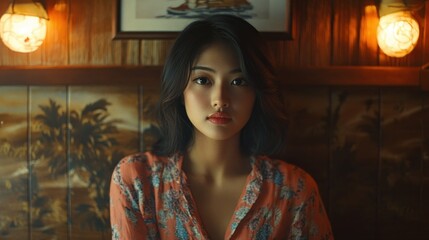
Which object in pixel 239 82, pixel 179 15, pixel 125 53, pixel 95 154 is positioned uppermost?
pixel 179 15

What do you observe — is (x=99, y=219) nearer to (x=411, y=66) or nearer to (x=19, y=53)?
(x=19, y=53)

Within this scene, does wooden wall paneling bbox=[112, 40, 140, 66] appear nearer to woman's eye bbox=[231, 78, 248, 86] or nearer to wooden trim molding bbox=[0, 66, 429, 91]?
wooden trim molding bbox=[0, 66, 429, 91]

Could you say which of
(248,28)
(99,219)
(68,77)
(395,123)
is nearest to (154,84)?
(68,77)

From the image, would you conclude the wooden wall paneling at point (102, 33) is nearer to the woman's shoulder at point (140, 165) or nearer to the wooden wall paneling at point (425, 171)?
the woman's shoulder at point (140, 165)

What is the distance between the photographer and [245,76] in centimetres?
110

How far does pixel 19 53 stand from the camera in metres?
1.43

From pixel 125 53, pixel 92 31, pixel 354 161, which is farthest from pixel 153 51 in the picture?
pixel 354 161

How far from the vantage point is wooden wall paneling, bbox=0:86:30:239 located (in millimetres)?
1443

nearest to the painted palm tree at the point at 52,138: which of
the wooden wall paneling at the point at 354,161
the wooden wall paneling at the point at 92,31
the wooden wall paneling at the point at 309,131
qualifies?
the wooden wall paneling at the point at 92,31

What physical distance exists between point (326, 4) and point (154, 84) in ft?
2.22

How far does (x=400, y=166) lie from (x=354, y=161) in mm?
171

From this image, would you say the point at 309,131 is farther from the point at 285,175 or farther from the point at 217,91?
the point at 217,91

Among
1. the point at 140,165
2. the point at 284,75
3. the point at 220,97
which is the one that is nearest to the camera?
the point at 220,97

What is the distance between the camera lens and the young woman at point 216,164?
43.6 inches
